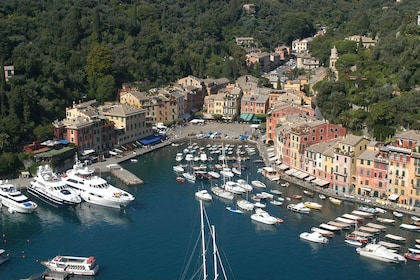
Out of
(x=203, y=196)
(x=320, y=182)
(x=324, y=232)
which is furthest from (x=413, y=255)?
(x=203, y=196)

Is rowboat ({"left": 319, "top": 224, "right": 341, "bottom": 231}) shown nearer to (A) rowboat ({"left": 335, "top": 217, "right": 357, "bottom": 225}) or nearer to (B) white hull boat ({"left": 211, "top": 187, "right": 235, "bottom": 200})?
(A) rowboat ({"left": 335, "top": 217, "right": 357, "bottom": 225})

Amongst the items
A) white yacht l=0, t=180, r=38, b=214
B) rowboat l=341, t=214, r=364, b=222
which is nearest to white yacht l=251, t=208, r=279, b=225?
rowboat l=341, t=214, r=364, b=222

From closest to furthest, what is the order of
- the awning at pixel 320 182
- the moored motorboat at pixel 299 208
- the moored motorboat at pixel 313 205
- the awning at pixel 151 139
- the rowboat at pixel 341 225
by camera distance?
the rowboat at pixel 341 225, the moored motorboat at pixel 299 208, the moored motorboat at pixel 313 205, the awning at pixel 320 182, the awning at pixel 151 139

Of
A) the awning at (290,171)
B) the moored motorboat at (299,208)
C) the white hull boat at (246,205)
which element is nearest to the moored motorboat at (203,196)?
the white hull boat at (246,205)

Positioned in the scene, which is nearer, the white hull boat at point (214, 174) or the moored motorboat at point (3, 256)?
the moored motorboat at point (3, 256)

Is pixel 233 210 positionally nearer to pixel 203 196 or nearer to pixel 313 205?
pixel 203 196

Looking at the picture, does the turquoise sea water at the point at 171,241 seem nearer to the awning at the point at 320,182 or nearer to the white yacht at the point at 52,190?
the white yacht at the point at 52,190

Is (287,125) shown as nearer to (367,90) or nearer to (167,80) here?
(367,90)
